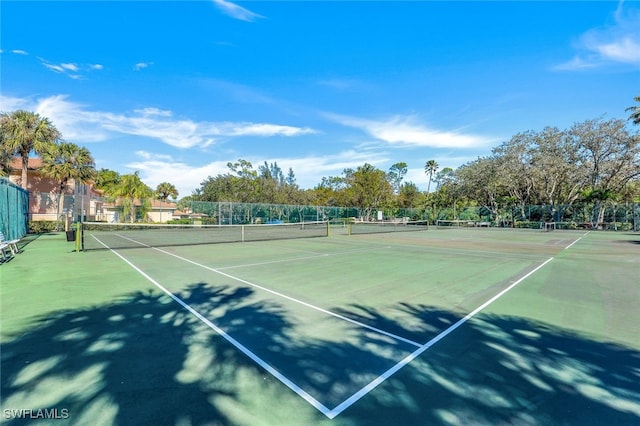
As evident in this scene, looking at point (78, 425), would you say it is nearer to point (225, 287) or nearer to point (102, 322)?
point (102, 322)

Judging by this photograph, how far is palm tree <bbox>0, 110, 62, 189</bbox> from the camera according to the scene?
26234 millimetres

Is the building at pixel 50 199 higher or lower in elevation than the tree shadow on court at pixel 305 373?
higher

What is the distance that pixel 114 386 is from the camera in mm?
3172

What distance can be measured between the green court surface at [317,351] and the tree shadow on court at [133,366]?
19mm

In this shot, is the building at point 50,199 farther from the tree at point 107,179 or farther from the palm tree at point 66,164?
the tree at point 107,179

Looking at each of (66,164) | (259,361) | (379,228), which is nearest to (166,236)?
(66,164)

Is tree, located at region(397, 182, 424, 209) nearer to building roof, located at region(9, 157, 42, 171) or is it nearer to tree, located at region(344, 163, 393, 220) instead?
tree, located at region(344, 163, 393, 220)

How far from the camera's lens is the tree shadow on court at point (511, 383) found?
2777 mm

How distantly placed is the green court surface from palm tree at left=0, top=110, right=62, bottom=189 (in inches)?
1024

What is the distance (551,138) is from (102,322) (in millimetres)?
51436

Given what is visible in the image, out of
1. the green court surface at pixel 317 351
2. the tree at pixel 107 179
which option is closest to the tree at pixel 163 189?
the tree at pixel 107 179

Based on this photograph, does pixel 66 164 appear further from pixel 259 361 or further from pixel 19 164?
pixel 259 361

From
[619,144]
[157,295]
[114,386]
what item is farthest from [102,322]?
[619,144]

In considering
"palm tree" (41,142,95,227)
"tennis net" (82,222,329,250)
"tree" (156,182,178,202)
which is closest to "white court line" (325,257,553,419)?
"tennis net" (82,222,329,250)
